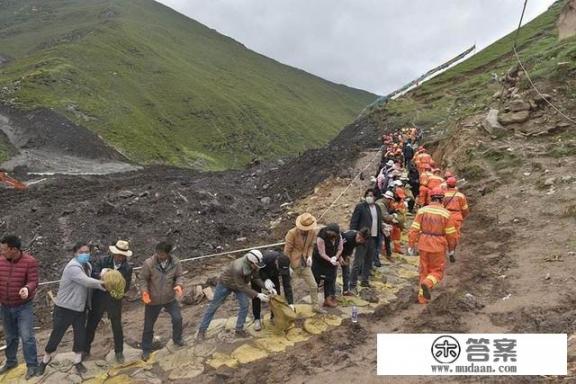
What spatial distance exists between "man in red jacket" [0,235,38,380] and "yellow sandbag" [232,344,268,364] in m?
3.09

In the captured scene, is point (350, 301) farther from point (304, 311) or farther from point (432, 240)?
point (432, 240)

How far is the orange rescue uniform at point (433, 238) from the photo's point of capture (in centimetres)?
779

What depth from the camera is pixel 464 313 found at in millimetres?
7852

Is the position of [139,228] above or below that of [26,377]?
above

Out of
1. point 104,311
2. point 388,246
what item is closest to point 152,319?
point 104,311

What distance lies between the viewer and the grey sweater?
705 cm

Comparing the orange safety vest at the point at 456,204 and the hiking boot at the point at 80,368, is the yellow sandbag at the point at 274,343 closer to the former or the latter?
the hiking boot at the point at 80,368

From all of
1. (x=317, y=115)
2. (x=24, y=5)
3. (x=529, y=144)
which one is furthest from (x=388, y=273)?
(x=24, y=5)

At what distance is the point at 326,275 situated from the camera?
875cm

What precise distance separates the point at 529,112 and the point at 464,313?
41.9 ft

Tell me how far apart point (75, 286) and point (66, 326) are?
2.18ft

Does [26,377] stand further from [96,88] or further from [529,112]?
[96,88]

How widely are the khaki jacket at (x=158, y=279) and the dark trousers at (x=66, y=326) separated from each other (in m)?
1.02

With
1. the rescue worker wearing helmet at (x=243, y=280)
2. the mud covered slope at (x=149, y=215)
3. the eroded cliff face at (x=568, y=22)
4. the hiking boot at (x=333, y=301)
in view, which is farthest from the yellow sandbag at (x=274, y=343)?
the eroded cliff face at (x=568, y=22)
